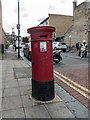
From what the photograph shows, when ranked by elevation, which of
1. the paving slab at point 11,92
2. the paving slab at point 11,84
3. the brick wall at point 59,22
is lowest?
the paving slab at point 11,92

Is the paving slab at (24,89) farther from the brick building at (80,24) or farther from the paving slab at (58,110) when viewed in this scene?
the brick building at (80,24)

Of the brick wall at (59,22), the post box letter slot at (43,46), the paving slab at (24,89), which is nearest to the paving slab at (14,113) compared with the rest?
the paving slab at (24,89)

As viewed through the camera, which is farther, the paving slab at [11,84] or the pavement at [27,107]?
the paving slab at [11,84]

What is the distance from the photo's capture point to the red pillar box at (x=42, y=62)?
3.00 meters

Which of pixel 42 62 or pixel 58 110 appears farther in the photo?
pixel 42 62

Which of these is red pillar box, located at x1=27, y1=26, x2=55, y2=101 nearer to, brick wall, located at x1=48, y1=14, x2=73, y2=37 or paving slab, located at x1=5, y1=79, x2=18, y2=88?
paving slab, located at x1=5, y1=79, x2=18, y2=88

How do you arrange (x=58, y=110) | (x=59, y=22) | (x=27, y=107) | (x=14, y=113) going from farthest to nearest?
(x=59, y=22) < (x=27, y=107) < (x=58, y=110) < (x=14, y=113)

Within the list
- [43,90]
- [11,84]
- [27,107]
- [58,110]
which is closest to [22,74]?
[11,84]

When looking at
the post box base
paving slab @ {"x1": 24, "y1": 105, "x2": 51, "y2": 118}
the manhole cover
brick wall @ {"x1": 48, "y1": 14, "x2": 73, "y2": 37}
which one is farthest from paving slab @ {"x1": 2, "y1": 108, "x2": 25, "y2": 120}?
brick wall @ {"x1": 48, "y1": 14, "x2": 73, "y2": 37}

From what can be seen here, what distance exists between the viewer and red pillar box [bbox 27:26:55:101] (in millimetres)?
3004

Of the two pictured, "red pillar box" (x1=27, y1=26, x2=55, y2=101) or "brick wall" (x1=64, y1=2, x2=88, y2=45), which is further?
"brick wall" (x1=64, y1=2, x2=88, y2=45)

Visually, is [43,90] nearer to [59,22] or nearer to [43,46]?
[43,46]

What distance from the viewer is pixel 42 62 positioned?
3.06 meters

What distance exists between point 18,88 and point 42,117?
6.00 feet
